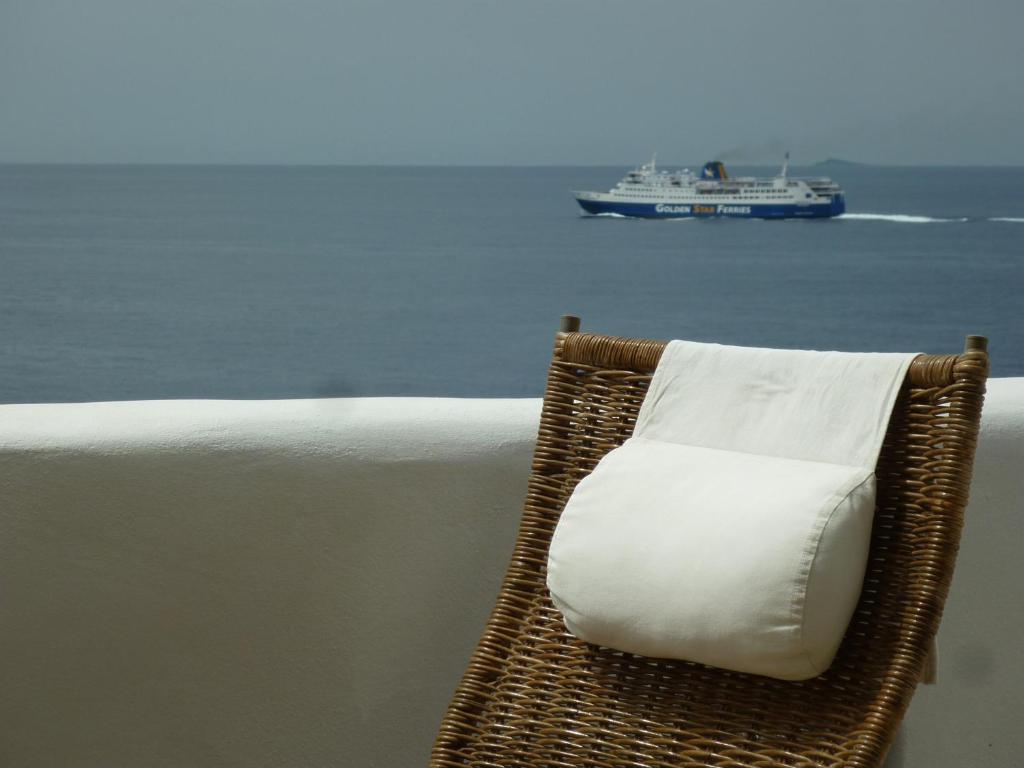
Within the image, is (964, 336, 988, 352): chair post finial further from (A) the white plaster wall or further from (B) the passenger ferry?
(B) the passenger ferry

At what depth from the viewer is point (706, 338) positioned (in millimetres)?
18828

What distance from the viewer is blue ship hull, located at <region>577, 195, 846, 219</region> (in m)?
18.5

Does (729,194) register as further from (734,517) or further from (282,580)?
(734,517)

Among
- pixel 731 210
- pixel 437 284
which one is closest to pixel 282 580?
pixel 731 210

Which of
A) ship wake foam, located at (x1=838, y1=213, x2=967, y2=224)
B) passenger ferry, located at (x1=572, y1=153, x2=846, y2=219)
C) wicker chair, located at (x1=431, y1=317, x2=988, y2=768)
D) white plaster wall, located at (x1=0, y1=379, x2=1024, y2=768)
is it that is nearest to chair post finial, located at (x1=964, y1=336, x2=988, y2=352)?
wicker chair, located at (x1=431, y1=317, x2=988, y2=768)

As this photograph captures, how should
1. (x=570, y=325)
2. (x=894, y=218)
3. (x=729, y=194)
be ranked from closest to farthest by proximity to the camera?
(x=570, y=325) → (x=729, y=194) → (x=894, y=218)

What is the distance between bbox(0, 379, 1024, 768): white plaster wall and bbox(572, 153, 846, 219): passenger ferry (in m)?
17.1

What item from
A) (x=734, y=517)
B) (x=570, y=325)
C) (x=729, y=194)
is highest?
(x=570, y=325)

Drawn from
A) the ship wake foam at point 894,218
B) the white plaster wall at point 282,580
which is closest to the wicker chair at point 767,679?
the white plaster wall at point 282,580

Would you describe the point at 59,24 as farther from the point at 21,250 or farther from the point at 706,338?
the point at 706,338

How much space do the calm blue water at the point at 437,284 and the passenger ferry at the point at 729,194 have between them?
23.1 inches

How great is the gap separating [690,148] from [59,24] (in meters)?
15.0

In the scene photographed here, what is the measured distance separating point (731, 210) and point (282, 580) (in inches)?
706

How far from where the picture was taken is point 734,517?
3.47 ft
